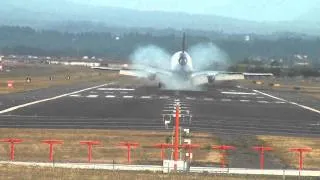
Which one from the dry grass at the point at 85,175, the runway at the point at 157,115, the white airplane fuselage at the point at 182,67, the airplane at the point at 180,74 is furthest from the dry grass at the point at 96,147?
the airplane at the point at 180,74

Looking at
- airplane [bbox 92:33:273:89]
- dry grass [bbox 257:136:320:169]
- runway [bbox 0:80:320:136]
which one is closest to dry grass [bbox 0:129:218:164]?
runway [bbox 0:80:320:136]

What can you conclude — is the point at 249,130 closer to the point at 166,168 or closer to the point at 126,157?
the point at 126,157

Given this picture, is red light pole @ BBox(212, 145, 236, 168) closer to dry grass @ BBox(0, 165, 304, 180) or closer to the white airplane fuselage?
dry grass @ BBox(0, 165, 304, 180)

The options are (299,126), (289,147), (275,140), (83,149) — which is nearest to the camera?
(83,149)

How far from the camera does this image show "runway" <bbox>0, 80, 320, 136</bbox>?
44.1 meters

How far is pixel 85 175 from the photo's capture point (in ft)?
71.8

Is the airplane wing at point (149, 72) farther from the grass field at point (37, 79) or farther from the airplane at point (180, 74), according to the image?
the grass field at point (37, 79)

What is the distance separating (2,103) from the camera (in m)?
60.4

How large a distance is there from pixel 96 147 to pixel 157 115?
1792cm

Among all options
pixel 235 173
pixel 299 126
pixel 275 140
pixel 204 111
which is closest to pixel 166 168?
pixel 235 173

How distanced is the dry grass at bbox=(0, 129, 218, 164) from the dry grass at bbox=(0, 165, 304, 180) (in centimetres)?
651

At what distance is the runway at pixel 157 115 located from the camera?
44094mm

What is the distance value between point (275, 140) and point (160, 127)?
8339 mm

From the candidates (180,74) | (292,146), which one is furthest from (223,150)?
(180,74)
